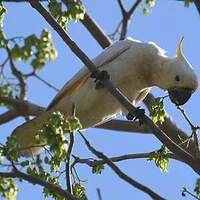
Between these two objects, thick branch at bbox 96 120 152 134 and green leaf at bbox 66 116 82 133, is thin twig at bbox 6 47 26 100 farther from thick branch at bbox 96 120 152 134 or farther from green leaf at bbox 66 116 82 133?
green leaf at bbox 66 116 82 133

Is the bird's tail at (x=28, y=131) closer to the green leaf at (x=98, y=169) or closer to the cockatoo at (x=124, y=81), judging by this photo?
the cockatoo at (x=124, y=81)

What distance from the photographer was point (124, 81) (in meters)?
5.79

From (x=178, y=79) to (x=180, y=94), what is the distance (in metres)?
0.14

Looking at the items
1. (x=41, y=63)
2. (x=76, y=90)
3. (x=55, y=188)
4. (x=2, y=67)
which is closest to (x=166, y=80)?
(x=76, y=90)

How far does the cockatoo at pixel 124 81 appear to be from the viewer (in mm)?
5773

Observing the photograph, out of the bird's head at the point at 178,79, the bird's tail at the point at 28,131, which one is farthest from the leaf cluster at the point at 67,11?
the bird's head at the point at 178,79

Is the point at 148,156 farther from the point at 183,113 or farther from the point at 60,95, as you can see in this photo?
the point at 60,95

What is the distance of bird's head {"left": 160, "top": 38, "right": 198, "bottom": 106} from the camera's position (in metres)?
5.86

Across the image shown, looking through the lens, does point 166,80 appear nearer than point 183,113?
No

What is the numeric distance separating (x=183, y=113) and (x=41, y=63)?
2257 millimetres

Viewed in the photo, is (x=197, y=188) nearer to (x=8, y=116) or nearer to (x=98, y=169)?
(x=98, y=169)

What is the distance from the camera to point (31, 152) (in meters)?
5.27

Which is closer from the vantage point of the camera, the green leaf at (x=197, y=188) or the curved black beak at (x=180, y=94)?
the green leaf at (x=197, y=188)

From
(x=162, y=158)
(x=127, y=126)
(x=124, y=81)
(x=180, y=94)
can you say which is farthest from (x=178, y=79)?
(x=162, y=158)
